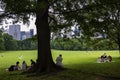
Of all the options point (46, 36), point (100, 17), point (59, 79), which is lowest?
point (59, 79)

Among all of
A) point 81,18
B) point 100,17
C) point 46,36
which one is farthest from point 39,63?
point 100,17

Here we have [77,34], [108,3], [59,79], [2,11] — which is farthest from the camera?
[77,34]

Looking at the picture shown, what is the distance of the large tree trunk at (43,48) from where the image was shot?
76.2ft

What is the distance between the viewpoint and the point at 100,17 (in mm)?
24734

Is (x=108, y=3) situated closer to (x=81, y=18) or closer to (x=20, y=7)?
(x=81, y=18)

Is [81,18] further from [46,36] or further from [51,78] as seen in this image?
[51,78]

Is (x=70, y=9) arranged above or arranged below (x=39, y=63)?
above

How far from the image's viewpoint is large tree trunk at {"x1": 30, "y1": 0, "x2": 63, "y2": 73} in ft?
76.2

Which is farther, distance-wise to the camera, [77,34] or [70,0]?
[77,34]

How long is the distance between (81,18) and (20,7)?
17.0 feet

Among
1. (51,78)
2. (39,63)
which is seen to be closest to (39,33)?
(39,63)

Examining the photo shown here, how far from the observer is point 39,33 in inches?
958

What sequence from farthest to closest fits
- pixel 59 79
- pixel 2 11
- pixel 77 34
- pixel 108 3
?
pixel 77 34 → pixel 2 11 → pixel 108 3 → pixel 59 79

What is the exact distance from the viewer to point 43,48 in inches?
939
